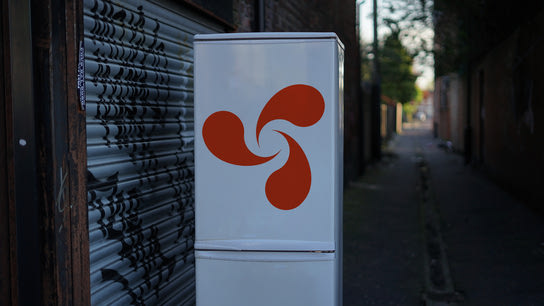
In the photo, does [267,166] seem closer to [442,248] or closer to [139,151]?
[139,151]

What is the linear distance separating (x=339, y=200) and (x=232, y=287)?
83cm

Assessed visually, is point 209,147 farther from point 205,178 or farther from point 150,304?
point 150,304

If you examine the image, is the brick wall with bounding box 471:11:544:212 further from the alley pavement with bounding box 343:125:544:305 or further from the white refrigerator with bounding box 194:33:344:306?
the white refrigerator with bounding box 194:33:344:306

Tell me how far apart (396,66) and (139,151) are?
25.5 meters

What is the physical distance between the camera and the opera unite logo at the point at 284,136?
3006 millimetres

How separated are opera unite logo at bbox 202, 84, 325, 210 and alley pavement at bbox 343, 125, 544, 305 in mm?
2552

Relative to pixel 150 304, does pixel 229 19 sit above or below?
above

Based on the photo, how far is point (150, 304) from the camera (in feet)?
12.2

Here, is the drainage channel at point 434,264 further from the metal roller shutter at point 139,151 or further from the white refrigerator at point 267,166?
the white refrigerator at point 267,166

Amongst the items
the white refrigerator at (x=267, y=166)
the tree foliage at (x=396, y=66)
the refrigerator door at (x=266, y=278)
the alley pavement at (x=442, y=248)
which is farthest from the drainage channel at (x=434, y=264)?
the tree foliage at (x=396, y=66)

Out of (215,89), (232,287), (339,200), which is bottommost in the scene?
(232,287)

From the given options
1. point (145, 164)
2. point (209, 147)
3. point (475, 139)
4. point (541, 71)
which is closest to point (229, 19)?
point (145, 164)

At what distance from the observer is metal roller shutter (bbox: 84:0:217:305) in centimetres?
312

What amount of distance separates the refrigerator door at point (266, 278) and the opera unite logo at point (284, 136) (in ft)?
1.07
